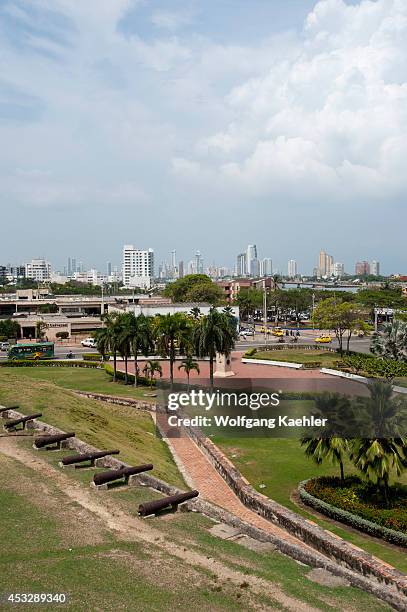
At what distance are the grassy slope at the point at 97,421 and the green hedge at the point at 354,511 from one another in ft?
15.7

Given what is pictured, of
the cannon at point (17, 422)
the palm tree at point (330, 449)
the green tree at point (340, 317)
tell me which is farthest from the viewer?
the green tree at point (340, 317)

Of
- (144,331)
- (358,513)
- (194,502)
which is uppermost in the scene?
(144,331)

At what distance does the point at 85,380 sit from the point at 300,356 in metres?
23.0

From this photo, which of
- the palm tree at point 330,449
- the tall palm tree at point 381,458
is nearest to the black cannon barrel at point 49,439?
the palm tree at point 330,449

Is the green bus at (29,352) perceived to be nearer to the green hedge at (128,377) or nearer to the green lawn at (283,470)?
the green hedge at (128,377)

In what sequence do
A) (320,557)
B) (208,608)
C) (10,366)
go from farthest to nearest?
(10,366) < (320,557) < (208,608)

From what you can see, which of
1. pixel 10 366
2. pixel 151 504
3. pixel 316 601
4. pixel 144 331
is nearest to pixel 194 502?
pixel 151 504

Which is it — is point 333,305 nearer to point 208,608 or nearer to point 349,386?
point 349,386

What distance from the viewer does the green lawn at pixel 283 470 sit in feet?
51.2

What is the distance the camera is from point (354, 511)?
56.6ft

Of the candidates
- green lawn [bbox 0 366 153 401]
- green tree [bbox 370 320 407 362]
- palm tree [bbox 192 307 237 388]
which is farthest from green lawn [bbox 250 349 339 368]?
palm tree [bbox 192 307 237 388]

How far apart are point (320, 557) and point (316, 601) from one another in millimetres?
2120

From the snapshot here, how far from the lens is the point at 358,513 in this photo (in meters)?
17.1

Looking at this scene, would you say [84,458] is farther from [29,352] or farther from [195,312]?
[195,312]
